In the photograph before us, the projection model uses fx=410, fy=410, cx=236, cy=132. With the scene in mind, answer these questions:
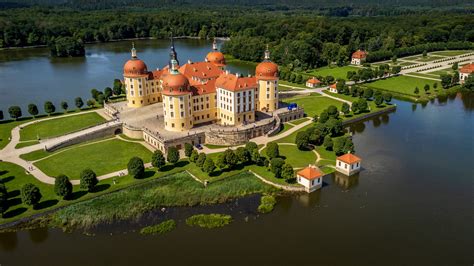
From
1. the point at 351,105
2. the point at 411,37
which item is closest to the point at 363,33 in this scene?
the point at 411,37

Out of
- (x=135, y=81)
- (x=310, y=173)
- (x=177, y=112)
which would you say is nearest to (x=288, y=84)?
(x=135, y=81)

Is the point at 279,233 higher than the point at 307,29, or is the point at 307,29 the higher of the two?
the point at 307,29

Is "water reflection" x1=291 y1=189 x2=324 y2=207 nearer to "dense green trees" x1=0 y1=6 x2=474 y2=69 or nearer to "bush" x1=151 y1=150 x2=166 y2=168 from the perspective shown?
"bush" x1=151 y1=150 x2=166 y2=168

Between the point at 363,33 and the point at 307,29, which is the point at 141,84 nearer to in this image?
the point at 307,29

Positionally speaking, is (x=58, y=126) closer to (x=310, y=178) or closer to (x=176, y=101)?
(x=176, y=101)

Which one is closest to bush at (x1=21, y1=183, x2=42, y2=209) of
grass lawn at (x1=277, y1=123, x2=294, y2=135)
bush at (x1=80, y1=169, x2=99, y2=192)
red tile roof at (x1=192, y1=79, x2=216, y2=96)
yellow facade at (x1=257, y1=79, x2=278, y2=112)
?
bush at (x1=80, y1=169, x2=99, y2=192)

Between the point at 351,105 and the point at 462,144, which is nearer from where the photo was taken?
the point at 462,144
